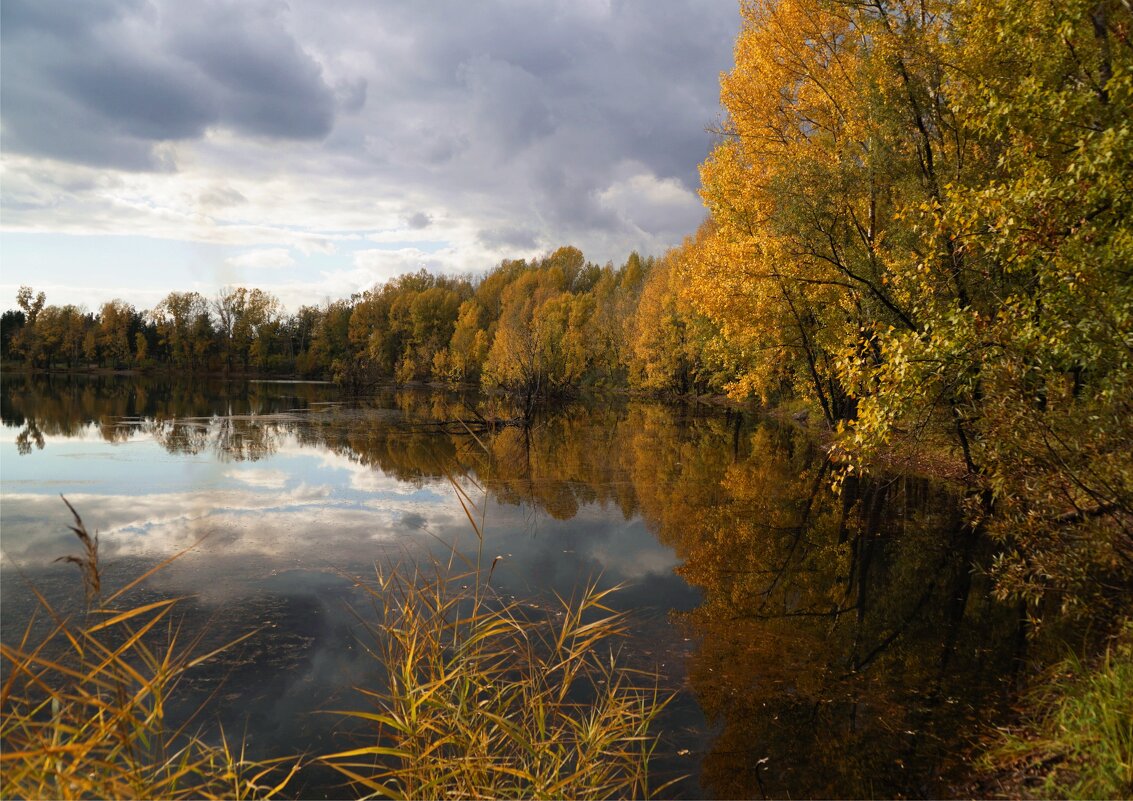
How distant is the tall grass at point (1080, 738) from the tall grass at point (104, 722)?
16.9ft

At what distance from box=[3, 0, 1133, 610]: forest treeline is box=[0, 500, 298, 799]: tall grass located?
23.8 feet

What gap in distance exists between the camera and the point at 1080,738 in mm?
4996

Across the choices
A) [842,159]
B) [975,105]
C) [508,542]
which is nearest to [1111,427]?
[975,105]

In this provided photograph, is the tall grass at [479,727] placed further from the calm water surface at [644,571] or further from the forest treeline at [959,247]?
the forest treeline at [959,247]


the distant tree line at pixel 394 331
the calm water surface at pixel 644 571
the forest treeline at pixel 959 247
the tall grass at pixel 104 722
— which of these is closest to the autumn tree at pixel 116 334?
the distant tree line at pixel 394 331

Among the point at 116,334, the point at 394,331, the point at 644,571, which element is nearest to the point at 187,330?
the point at 116,334

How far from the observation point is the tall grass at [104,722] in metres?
2.96

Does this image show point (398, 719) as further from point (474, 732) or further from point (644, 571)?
point (644, 571)

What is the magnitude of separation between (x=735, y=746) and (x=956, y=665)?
3.35 metres

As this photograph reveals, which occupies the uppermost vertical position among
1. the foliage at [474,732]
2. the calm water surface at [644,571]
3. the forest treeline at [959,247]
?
the forest treeline at [959,247]

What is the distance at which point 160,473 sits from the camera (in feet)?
60.1

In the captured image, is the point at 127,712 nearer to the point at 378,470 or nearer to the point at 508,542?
the point at 508,542

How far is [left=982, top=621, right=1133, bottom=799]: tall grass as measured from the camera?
4.59m

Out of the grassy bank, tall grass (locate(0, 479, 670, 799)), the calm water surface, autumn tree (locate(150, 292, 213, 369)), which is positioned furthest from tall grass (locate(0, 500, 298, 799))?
autumn tree (locate(150, 292, 213, 369))
